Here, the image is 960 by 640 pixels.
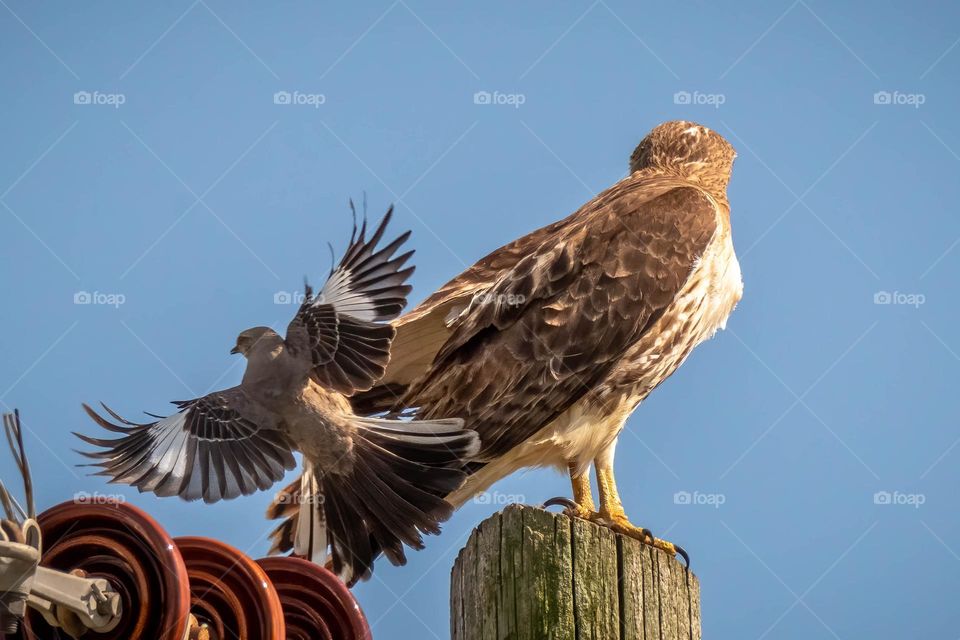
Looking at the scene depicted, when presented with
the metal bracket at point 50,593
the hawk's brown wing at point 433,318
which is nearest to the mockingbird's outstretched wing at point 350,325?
the hawk's brown wing at point 433,318

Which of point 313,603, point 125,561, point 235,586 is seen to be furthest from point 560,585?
point 125,561

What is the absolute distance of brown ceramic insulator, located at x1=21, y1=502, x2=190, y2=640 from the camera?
2959 mm

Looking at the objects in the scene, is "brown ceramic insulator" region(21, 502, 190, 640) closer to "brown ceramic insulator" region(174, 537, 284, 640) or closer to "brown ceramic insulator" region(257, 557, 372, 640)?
"brown ceramic insulator" region(174, 537, 284, 640)

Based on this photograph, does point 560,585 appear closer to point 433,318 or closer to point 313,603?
point 313,603

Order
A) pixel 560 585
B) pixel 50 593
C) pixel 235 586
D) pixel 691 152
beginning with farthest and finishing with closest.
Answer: pixel 691 152
pixel 560 585
pixel 235 586
pixel 50 593

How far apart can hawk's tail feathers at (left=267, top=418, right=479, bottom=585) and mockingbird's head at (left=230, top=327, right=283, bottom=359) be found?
1.50 feet

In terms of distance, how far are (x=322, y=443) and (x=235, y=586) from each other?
60.6 inches

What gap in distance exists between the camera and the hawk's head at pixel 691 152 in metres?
6.69

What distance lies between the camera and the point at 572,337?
219 inches

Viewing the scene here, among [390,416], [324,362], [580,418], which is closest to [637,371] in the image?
[580,418]

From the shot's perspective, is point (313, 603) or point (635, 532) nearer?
point (313, 603)

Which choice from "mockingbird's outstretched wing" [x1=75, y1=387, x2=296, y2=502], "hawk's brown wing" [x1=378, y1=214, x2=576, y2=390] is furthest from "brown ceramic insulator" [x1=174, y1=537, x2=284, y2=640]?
"hawk's brown wing" [x1=378, y1=214, x2=576, y2=390]

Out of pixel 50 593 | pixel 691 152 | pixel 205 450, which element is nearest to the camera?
pixel 50 593

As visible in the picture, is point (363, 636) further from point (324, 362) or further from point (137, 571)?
point (324, 362)
